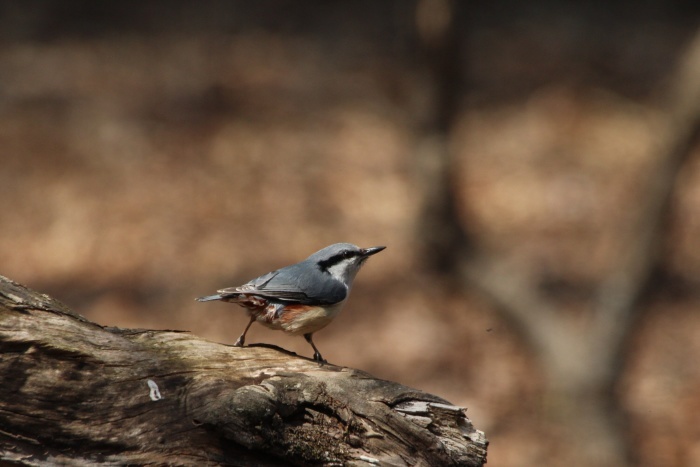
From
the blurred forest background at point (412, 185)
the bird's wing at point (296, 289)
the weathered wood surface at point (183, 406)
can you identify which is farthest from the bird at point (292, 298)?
the blurred forest background at point (412, 185)

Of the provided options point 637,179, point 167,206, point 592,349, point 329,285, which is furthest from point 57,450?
point 637,179

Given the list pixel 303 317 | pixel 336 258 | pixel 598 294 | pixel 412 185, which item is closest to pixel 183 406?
pixel 303 317

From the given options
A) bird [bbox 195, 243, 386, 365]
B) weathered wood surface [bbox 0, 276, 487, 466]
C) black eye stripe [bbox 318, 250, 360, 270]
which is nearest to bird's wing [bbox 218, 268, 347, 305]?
bird [bbox 195, 243, 386, 365]

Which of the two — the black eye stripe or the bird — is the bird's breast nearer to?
the bird

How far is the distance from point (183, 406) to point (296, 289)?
0.99 m

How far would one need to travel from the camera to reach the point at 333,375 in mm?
3283

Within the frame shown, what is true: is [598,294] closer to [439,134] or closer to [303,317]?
[439,134]

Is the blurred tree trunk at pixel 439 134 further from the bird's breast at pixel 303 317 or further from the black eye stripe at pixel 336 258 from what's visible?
the bird's breast at pixel 303 317

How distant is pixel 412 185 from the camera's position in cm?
820

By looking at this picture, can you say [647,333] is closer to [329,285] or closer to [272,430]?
[329,285]

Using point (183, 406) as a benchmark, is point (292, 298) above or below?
above

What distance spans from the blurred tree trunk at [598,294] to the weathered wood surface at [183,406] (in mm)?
3921

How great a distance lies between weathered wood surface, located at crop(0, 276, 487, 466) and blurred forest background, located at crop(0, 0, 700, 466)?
405cm

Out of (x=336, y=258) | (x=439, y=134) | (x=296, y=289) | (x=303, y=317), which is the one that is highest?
(x=439, y=134)
